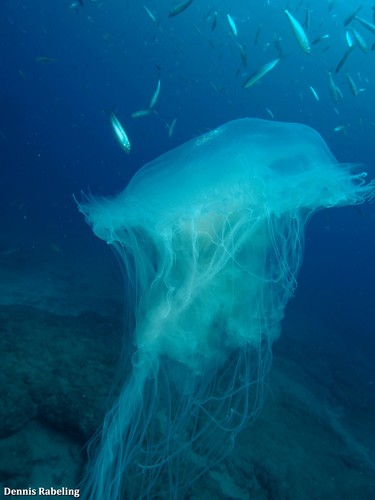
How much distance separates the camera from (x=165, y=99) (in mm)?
62375

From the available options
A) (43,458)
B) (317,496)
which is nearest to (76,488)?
(43,458)

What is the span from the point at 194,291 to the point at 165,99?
64.7m

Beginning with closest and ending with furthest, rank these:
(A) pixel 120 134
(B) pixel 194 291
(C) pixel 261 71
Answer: (B) pixel 194 291, (A) pixel 120 134, (C) pixel 261 71

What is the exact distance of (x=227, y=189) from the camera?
11.8 ft

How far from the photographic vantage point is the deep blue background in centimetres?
2511

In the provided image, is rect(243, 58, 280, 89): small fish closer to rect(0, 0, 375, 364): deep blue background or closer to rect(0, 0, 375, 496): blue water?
rect(0, 0, 375, 496): blue water

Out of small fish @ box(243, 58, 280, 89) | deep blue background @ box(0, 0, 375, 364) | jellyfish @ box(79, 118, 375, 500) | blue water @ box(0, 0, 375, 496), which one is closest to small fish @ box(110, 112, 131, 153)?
jellyfish @ box(79, 118, 375, 500)

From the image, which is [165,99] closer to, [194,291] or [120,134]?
[120,134]

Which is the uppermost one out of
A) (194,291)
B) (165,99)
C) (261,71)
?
(261,71)

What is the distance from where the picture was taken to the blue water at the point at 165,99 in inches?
918

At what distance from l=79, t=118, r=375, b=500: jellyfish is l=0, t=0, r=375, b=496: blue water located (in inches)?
347

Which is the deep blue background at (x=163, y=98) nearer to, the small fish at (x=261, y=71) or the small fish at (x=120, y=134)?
the small fish at (x=261, y=71)

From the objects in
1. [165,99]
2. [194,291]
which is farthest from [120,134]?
[165,99]

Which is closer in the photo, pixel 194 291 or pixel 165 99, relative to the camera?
pixel 194 291
